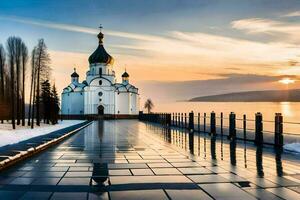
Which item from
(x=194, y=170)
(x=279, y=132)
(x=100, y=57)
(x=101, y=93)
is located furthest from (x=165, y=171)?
(x=100, y=57)

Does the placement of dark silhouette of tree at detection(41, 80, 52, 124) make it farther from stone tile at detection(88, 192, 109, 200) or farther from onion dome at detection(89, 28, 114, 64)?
stone tile at detection(88, 192, 109, 200)

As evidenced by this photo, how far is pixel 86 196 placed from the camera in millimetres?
5965

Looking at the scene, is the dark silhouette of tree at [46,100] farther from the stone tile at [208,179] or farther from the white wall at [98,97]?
the stone tile at [208,179]

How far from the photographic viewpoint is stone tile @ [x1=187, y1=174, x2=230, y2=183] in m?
7.20

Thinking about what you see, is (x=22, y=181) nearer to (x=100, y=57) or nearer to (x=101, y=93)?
(x=101, y=93)

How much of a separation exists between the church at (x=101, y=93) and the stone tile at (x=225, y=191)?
9338cm

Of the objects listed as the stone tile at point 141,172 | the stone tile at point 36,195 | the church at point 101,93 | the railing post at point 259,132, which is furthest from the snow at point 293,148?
the church at point 101,93

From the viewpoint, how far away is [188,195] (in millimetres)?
6066

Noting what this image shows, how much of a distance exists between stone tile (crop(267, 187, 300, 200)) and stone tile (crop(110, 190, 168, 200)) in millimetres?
1683

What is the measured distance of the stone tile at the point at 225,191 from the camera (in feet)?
19.2

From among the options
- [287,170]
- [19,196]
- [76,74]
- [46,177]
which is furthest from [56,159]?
[76,74]

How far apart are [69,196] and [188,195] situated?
1.74m

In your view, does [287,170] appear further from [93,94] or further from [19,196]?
[93,94]

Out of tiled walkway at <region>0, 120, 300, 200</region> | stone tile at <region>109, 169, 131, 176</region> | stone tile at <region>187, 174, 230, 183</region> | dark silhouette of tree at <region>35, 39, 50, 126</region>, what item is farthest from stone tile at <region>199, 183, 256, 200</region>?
dark silhouette of tree at <region>35, 39, 50, 126</region>
